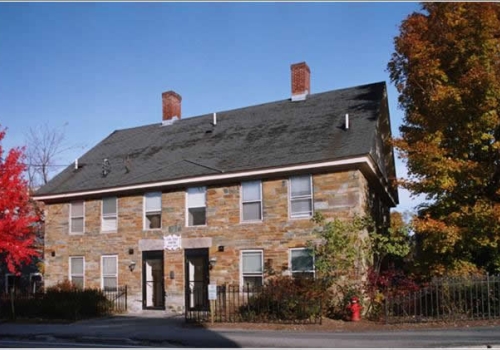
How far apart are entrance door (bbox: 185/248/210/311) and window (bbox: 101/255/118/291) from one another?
11.4ft

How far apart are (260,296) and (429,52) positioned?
943cm

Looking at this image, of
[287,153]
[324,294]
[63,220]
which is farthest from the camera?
[63,220]

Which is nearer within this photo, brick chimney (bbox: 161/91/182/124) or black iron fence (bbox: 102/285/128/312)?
black iron fence (bbox: 102/285/128/312)

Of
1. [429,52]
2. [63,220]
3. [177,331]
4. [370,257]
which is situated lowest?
[177,331]

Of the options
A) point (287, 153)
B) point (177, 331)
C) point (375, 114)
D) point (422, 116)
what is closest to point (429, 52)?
point (422, 116)

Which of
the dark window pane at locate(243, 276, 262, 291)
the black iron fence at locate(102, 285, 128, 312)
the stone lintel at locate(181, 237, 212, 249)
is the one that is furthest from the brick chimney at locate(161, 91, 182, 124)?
the dark window pane at locate(243, 276, 262, 291)

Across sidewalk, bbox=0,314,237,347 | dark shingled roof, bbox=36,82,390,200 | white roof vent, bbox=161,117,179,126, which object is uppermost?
white roof vent, bbox=161,117,179,126

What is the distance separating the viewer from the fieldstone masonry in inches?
757

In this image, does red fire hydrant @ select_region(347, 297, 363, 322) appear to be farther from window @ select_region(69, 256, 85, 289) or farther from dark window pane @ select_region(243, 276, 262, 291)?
window @ select_region(69, 256, 85, 289)

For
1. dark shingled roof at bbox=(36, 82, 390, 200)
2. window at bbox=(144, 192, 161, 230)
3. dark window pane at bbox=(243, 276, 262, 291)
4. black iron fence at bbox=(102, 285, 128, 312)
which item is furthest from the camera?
window at bbox=(144, 192, 161, 230)

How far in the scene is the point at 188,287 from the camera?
20828 millimetres

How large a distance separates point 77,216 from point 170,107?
25.0 ft

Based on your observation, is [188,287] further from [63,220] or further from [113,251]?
[63,220]

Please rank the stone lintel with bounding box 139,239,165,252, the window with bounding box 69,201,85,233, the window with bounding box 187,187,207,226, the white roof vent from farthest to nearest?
the white roof vent
the window with bounding box 69,201,85,233
the stone lintel with bounding box 139,239,165,252
the window with bounding box 187,187,207,226
